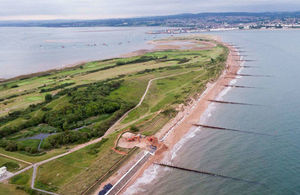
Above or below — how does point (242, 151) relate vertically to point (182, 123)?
below

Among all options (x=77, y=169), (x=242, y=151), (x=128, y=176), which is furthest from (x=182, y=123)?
(x=77, y=169)

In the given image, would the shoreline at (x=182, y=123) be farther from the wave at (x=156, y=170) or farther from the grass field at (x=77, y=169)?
the grass field at (x=77, y=169)

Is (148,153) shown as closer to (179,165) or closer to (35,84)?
(179,165)

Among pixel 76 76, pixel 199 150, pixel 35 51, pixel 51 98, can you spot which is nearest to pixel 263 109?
pixel 199 150

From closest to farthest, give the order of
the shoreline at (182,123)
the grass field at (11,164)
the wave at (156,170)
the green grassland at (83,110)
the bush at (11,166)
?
the wave at (156,170), the bush at (11,166), the grass field at (11,164), the green grassland at (83,110), the shoreline at (182,123)

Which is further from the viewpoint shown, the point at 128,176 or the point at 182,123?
the point at 182,123

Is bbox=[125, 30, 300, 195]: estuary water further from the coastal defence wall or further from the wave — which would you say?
the coastal defence wall

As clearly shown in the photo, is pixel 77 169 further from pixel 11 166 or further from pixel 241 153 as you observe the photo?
pixel 241 153

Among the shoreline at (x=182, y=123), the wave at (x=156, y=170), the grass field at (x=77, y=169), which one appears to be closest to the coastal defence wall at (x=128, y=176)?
the shoreline at (x=182, y=123)

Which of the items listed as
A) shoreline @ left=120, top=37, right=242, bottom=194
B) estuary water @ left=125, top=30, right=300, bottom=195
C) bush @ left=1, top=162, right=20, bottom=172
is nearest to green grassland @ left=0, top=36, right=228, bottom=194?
shoreline @ left=120, top=37, right=242, bottom=194
